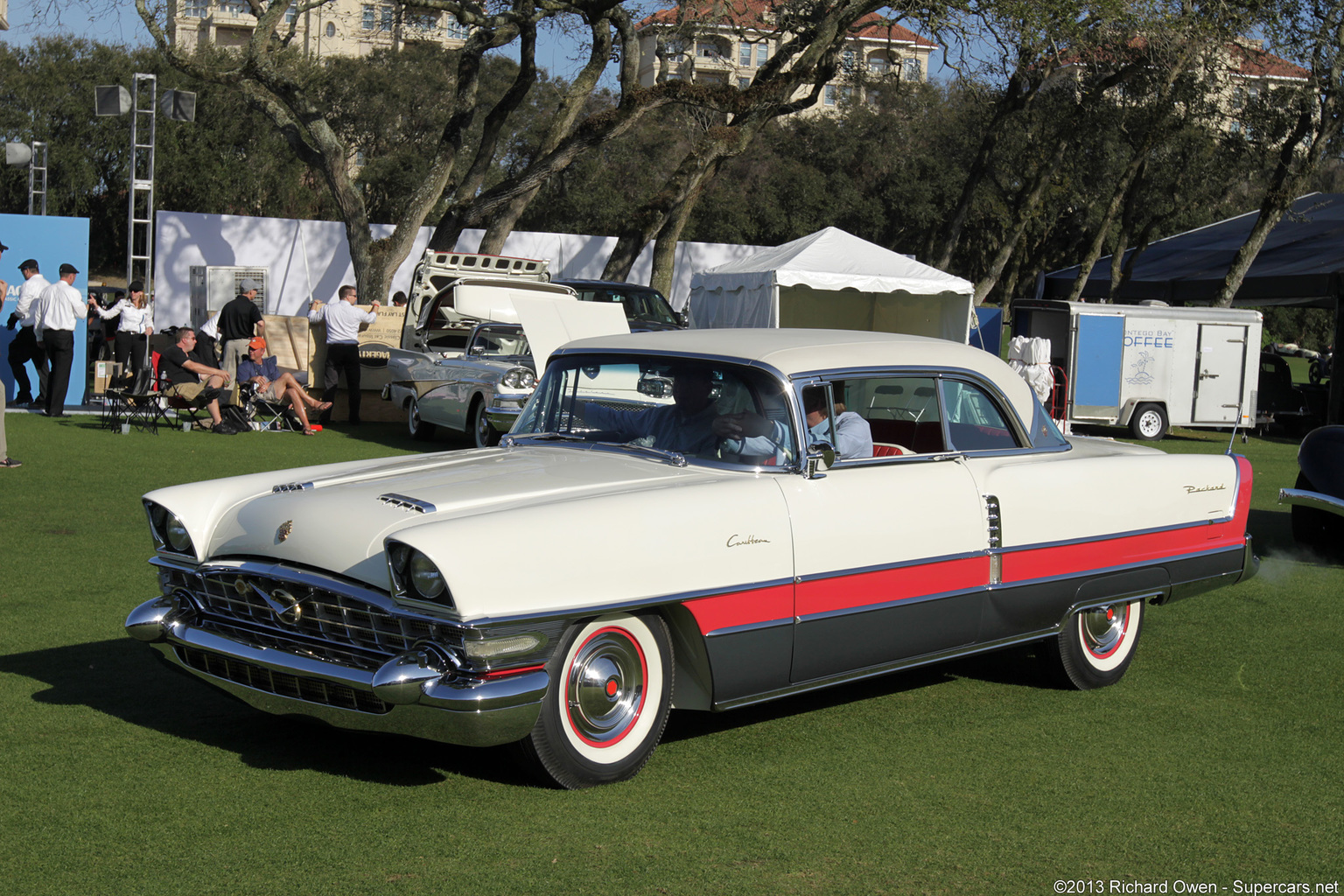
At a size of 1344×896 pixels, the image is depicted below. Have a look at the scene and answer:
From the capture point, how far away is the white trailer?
19.5 metres

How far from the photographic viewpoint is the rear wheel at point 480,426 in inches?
541

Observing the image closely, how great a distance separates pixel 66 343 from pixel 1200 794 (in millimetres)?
14902

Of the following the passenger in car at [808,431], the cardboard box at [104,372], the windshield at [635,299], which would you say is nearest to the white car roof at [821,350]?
the passenger in car at [808,431]

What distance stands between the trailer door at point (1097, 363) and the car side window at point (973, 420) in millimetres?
14748

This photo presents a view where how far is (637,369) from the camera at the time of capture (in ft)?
17.0

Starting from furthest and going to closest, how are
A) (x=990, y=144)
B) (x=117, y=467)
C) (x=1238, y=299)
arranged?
1. (x=990, y=144)
2. (x=1238, y=299)
3. (x=117, y=467)

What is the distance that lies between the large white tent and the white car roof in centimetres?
1271

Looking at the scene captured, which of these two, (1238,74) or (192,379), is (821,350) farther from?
(1238,74)

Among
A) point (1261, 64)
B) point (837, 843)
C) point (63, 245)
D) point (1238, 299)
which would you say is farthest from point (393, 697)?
point (1261, 64)

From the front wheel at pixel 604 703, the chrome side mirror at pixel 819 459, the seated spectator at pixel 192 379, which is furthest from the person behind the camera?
the seated spectator at pixel 192 379

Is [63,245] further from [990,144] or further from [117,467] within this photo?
[990,144]

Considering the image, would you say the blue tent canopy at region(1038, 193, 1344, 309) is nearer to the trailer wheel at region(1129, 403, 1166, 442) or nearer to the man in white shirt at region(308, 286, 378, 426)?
the trailer wheel at region(1129, 403, 1166, 442)

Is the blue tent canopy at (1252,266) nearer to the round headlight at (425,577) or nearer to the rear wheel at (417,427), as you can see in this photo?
the rear wheel at (417,427)

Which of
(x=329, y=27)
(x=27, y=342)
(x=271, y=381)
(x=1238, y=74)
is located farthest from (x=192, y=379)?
(x=329, y=27)
